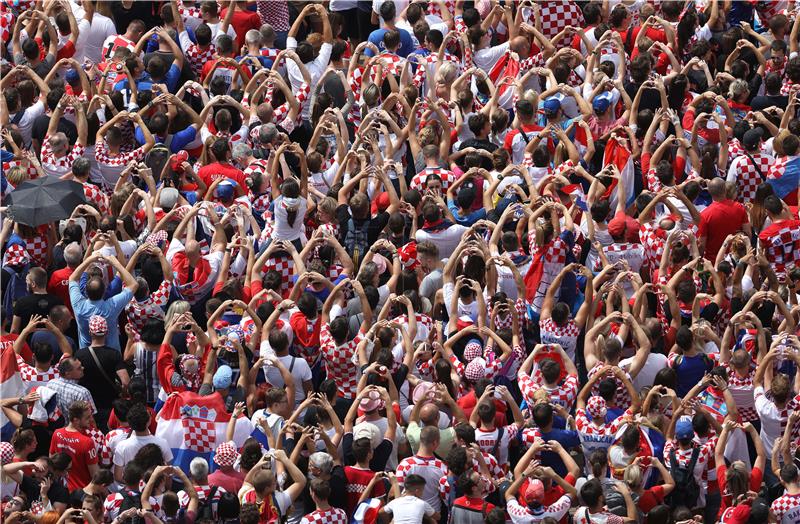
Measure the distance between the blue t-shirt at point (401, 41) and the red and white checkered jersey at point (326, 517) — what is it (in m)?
8.60

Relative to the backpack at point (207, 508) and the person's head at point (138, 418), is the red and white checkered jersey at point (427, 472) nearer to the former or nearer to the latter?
the backpack at point (207, 508)

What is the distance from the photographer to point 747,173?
2320 centimetres

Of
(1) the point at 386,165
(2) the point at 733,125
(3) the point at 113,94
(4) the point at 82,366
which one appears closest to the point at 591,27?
(2) the point at 733,125

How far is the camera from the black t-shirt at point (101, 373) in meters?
19.9

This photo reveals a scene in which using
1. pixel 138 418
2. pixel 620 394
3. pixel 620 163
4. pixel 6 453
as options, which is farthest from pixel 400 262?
pixel 6 453

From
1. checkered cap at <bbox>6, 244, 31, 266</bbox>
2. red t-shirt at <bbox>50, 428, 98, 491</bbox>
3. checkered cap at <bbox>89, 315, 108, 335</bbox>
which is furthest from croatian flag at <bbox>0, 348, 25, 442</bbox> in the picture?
checkered cap at <bbox>6, 244, 31, 266</bbox>

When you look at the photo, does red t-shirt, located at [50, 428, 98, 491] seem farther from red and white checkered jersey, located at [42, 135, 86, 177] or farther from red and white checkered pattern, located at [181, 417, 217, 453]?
red and white checkered jersey, located at [42, 135, 86, 177]

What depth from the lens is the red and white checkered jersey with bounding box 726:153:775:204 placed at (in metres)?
23.1

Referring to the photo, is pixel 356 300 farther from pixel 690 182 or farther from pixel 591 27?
pixel 591 27

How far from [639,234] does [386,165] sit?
287 cm

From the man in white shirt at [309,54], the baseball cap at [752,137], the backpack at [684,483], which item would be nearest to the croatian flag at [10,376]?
the man in white shirt at [309,54]

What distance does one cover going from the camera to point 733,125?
2375 cm

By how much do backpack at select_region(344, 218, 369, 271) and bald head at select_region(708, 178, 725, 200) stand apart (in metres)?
3.75

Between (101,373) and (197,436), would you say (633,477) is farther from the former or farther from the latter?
(101,373)
